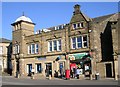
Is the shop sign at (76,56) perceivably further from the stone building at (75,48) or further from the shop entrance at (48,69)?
the shop entrance at (48,69)

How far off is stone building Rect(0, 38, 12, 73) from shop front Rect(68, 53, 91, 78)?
25.5 m

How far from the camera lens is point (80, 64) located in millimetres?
38469

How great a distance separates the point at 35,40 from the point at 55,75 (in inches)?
336

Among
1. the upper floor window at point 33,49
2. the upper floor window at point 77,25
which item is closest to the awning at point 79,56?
A: the upper floor window at point 77,25

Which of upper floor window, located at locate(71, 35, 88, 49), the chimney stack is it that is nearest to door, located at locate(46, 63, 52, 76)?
upper floor window, located at locate(71, 35, 88, 49)

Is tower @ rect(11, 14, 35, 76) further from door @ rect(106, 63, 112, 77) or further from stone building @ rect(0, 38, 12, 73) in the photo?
door @ rect(106, 63, 112, 77)

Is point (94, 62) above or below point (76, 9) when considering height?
below

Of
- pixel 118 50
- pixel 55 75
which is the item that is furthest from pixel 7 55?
pixel 118 50

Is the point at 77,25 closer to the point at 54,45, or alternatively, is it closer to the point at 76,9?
the point at 76,9

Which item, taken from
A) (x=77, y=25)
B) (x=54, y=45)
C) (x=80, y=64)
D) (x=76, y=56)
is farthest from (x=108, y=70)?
(x=54, y=45)

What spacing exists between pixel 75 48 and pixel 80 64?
9.61ft

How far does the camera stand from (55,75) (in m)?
41.5

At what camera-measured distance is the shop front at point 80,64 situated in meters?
37.6

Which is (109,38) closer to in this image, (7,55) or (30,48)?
(30,48)
